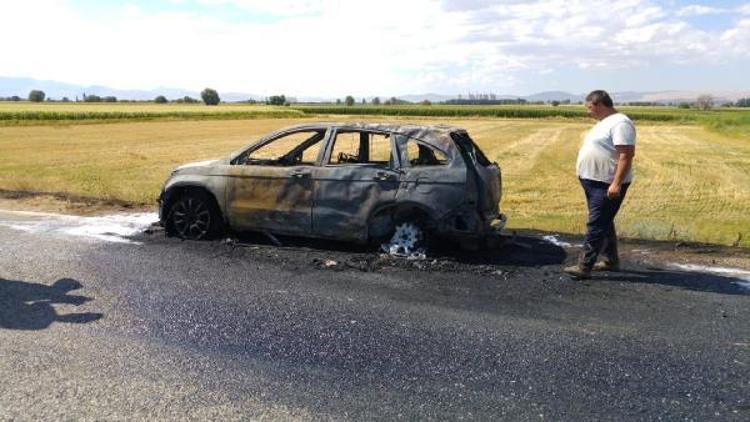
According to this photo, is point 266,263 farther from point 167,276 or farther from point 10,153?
point 10,153

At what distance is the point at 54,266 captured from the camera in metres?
6.83

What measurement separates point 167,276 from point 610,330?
13.7 feet

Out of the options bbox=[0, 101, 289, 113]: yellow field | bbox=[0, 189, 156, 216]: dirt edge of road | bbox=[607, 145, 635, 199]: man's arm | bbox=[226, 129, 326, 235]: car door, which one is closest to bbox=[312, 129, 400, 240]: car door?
bbox=[226, 129, 326, 235]: car door

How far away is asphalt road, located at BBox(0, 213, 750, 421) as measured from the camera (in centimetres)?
384

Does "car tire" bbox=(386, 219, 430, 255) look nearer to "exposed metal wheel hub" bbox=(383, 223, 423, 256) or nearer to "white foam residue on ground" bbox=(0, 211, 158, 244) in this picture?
"exposed metal wheel hub" bbox=(383, 223, 423, 256)

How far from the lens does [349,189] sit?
292 inches

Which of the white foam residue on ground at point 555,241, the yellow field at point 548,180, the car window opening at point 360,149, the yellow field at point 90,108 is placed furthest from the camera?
the yellow field at point 90,108

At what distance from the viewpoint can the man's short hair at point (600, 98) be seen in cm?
644

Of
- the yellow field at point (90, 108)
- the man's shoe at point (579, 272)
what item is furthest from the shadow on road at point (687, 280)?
the yellow field at point (90, 108)

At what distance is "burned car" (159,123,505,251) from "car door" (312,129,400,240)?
0.04 ft

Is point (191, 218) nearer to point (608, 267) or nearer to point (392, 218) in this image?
point (392, 218)

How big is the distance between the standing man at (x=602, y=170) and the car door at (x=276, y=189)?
3.06 meters

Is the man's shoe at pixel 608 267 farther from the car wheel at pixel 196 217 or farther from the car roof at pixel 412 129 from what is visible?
the car wheel at pixel 196 217

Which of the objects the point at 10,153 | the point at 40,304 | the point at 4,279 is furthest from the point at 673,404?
the point at 10,153
